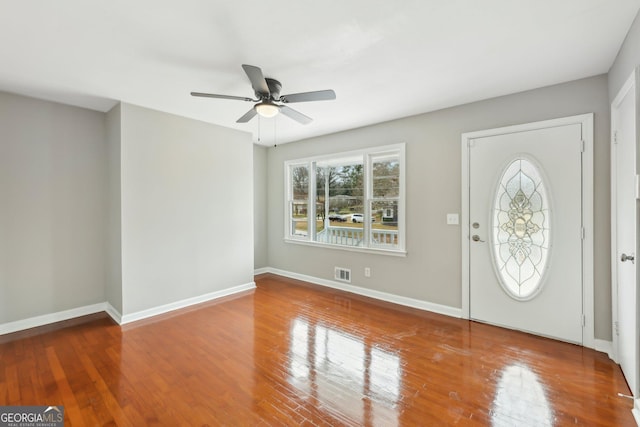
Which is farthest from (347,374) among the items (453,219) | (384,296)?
(453,219)

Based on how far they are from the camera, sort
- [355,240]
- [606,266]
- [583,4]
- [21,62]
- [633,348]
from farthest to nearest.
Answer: [355,240] < [606,266] < [21,62] < [633,348] < [583,4]

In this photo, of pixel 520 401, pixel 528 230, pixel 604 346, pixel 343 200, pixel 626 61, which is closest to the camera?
pixel 520 401

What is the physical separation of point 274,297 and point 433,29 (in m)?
3.79

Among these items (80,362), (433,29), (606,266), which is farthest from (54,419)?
(606,266)

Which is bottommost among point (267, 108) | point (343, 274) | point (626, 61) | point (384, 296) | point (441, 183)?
point (384, 296)

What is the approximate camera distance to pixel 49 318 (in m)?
3.48

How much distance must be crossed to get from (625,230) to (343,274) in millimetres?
3300

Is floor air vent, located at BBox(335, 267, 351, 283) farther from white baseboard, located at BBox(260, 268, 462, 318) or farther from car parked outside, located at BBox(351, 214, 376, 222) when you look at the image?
car parked outside, located at BBox(351, 214, 376, 222)

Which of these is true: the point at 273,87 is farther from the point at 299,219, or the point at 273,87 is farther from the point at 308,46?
the point at 299,219

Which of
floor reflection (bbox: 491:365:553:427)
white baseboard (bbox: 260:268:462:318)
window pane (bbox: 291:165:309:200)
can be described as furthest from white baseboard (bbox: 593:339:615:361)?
window pane (bbox: 291:165:309:200)

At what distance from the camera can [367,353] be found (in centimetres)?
276

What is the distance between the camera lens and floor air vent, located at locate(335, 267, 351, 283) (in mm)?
4688

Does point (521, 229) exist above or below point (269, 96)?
below

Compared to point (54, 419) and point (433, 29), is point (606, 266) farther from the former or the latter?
point (54, 419)
